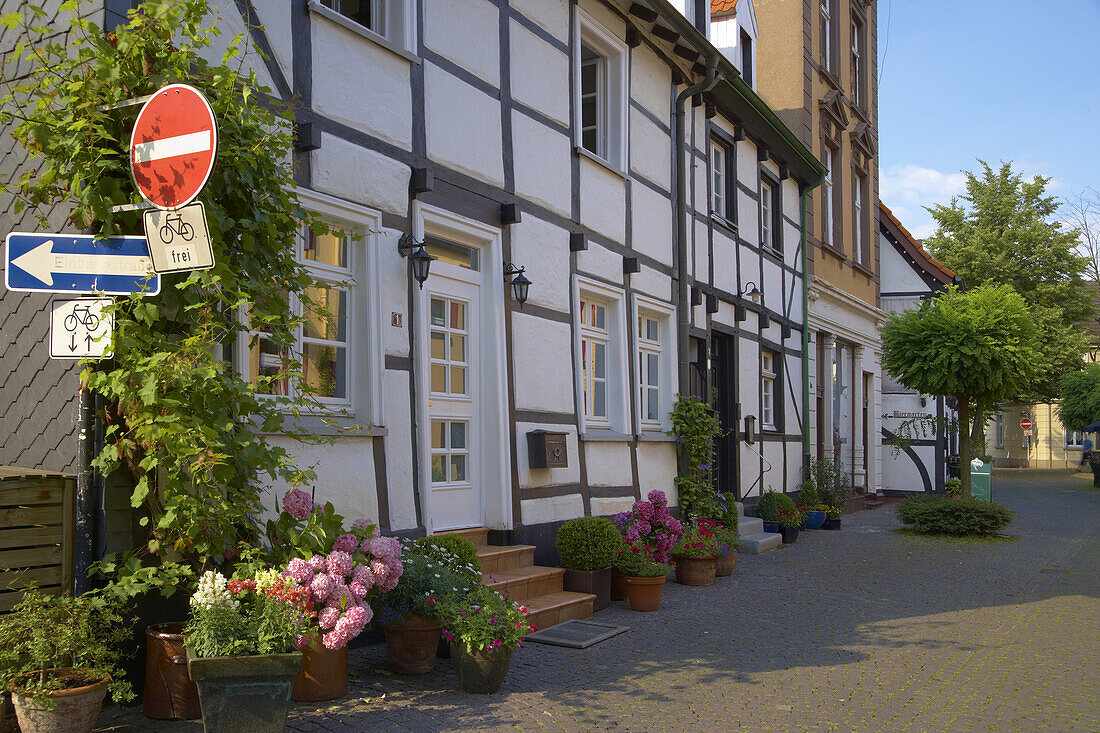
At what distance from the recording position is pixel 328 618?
434 centimetres

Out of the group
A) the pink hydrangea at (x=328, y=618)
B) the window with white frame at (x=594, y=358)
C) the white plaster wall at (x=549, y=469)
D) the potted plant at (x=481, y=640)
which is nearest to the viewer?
the pink hydrangea at (x=328, y=618)

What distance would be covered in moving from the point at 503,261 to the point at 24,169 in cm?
366

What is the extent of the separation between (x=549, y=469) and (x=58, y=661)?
4.67 m

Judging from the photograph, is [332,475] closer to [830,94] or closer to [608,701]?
[608,701]

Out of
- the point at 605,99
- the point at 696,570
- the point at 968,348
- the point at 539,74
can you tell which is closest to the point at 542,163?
the point at 539,74

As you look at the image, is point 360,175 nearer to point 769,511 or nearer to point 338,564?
point 338,564

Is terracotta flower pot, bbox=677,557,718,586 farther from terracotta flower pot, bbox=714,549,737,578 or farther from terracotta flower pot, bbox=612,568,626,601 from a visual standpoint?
terracotta flower pot, bbox=612,568,626,601

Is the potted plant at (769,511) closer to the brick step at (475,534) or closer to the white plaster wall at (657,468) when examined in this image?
the white plaster wall at (657,468)

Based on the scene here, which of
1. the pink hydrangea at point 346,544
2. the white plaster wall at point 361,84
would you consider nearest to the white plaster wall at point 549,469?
the white plaster wall at point 361,84

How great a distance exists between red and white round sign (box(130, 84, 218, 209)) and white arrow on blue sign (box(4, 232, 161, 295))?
295mm

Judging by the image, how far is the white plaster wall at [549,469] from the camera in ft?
25.6

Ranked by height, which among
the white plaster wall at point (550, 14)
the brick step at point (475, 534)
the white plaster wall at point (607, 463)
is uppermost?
the white plaster wall at point (550, 14)

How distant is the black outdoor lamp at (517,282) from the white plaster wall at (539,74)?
149cm

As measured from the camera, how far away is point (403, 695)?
16.3ft
